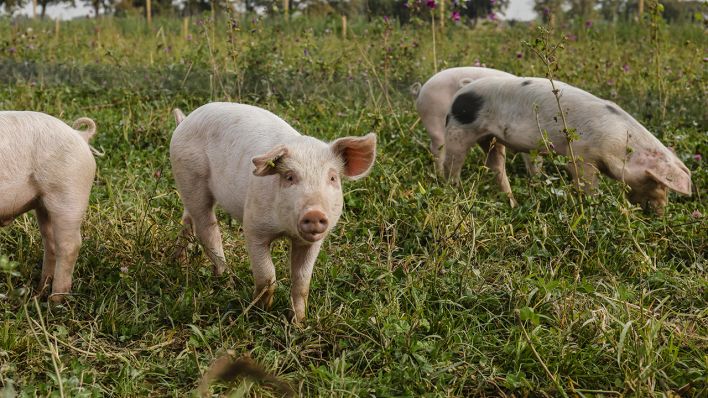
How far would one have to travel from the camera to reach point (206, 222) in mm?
3754

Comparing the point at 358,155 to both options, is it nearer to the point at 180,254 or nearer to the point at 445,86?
the point at 180,254

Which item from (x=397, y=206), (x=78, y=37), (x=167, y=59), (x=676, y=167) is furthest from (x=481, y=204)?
(x=78, y=37)

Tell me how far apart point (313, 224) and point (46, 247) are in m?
1.53

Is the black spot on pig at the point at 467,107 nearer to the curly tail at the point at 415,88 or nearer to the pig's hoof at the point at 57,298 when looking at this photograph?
the curly tail at the point at 415,88

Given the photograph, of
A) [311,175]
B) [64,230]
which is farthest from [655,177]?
[64,230]

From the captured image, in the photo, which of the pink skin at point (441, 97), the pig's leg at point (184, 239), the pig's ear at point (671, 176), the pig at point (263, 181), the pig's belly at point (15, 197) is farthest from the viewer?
the pink skin at point (441, 97)

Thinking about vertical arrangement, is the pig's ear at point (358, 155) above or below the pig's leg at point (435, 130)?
above

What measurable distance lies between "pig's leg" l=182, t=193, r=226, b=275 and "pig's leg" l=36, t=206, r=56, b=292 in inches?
24.7

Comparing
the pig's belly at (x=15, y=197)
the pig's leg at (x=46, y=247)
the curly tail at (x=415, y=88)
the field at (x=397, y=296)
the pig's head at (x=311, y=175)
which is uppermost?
the pig's head at (x=311, y=175)

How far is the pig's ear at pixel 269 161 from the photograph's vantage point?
9.45ft

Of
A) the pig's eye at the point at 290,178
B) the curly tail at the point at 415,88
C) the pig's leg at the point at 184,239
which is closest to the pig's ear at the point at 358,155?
the pig's eye at the point at 290,178

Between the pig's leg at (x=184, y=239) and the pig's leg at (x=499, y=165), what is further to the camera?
the pig's leg at (x=499, y=165)

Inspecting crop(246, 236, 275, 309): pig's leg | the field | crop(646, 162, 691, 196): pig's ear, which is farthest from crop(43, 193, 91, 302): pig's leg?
crop(646, 162, 691, 196): pig's ear

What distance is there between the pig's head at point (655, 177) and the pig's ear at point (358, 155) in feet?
6.82
